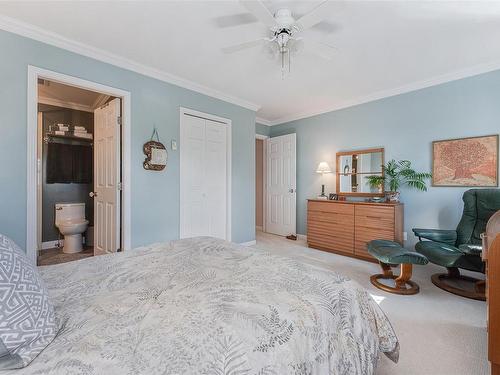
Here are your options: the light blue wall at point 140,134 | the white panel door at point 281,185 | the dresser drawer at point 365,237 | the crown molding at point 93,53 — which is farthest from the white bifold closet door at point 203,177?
the dresser drawer at point 365,237

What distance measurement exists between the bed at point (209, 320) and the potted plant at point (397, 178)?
8.87 ft

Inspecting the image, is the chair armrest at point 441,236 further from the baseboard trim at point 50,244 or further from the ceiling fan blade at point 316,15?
the baseboard trim at point 50,244

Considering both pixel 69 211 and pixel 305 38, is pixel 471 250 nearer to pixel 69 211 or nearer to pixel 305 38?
pixel 305 38

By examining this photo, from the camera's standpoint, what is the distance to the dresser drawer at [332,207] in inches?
143

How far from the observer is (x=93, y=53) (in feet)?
8.36

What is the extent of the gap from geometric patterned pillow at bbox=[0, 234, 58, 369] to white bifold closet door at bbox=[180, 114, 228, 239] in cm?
262

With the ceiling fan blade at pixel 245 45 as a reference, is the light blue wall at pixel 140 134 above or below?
below

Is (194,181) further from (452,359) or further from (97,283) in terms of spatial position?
(452,359)

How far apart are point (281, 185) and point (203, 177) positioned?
2.03m

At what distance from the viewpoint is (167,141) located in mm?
3191

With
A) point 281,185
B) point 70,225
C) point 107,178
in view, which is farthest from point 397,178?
point 70,225

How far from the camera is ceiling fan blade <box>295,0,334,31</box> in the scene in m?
1.54

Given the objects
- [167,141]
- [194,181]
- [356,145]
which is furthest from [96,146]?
[356,145]

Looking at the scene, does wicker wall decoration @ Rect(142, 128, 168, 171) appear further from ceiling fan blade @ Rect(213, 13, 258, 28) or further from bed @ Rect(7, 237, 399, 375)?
bed @ Rect(7, 237, 399, 375)
